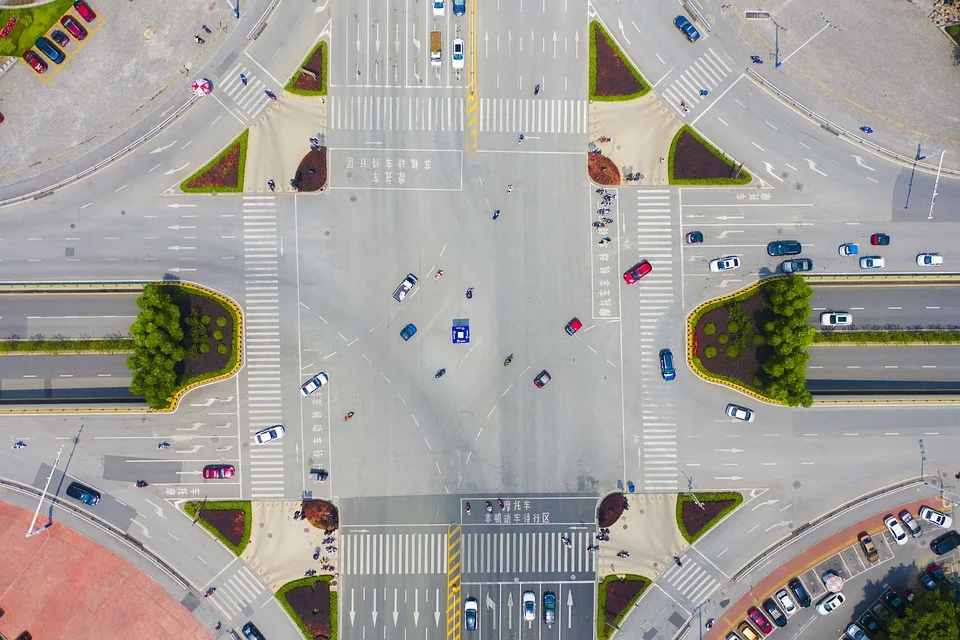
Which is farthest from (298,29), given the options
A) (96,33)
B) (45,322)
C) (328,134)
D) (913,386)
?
(913,386)

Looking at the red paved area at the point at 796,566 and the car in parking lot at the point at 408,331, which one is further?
the red paved area at the point at 796,566

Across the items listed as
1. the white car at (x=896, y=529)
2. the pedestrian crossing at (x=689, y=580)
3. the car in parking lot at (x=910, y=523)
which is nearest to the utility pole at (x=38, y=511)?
the pedestrian crossing at (x=689, y=580)

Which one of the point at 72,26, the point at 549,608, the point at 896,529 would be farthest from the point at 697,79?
the point at 72,26

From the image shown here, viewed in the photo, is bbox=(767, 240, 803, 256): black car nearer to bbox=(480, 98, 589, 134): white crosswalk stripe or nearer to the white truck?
bbox=(480, 98, 589, 134): white crosswalk stripe

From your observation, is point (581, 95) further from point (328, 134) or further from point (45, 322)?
point (45, 322)

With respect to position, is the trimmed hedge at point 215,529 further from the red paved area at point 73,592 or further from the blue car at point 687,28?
the blue car at point 687,28
